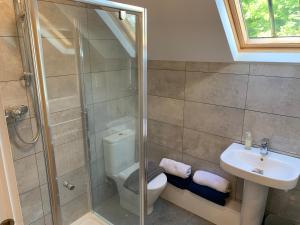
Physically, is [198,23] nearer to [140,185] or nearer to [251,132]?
[251,132]

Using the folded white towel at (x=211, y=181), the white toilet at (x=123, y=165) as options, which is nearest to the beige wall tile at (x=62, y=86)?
the white toilet at (x=123, y=165)

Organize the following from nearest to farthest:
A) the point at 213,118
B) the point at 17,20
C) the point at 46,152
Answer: the point at 46,152 < the point at 17,20 < the point at 213,118

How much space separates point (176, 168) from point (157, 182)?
30cm

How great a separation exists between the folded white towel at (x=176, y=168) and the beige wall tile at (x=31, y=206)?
1.29m

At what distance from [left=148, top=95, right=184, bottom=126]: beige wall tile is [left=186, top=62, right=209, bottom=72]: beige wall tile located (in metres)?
0.38

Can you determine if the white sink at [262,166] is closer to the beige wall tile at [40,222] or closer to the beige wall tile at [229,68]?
the beige wall tile at [229,68]

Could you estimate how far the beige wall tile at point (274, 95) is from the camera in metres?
1.87

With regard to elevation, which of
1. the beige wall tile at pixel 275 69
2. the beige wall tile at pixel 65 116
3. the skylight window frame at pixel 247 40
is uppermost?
the skylight window frame at pixel 247 40

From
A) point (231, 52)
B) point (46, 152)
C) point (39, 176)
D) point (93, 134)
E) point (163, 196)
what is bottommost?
point (163, 196)

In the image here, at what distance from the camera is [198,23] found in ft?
6.24

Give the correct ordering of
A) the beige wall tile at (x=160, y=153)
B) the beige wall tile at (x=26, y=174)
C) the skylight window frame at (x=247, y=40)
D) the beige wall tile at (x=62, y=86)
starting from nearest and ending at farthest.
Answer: the beige wall tile at (x=26, y=174)
the beige wall tile at (x=62, y=86)
the skylight window frame at (x=247, y=40)
the beige wall tile at (x=160, y=153)

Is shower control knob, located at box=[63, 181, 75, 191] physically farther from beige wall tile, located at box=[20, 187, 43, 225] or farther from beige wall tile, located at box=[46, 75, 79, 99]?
beige wall tile, located at box=[46, 75, 79, 99]

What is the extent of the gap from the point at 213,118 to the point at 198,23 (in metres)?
0.94

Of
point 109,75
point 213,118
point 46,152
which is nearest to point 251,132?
point 213,118
